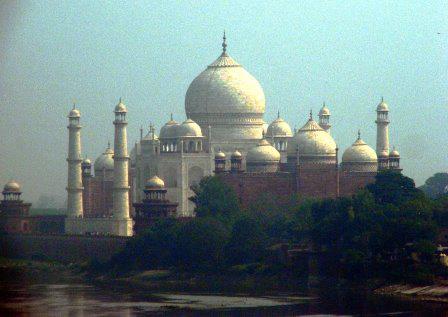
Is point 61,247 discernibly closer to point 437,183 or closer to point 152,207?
point 152,207

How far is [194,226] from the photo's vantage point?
100m

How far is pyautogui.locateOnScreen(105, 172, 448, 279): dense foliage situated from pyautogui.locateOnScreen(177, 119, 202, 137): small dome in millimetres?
5016

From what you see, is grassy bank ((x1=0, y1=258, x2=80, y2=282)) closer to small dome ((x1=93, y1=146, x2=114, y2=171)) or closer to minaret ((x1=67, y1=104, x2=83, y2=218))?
minaret ((x1=67, y1=104, x2=83, y2=218))

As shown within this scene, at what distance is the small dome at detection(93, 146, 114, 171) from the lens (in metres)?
126

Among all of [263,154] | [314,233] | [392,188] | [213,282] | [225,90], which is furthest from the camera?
[225,90]

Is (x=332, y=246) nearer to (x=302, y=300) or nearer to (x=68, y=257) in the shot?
(x=302, y=300)

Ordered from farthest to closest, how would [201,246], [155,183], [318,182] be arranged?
1. [318,182]
2. [155,183]
3. [201,246]

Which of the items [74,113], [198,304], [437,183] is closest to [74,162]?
[74,113]

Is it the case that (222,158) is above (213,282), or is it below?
above

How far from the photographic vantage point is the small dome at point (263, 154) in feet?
369

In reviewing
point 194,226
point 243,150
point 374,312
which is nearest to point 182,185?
point 243,150

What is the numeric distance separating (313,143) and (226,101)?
6.42 metres

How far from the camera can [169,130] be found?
115438mm

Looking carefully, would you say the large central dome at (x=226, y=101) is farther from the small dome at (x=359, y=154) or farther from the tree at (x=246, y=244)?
the tree at (x=246, y=244)
